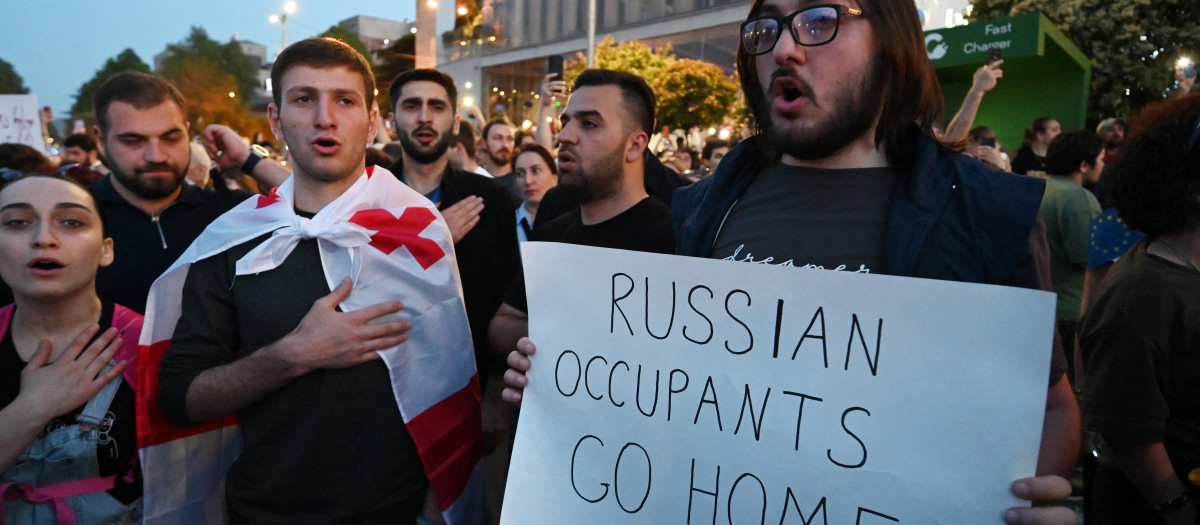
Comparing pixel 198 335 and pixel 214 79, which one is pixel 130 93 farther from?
pixel 214 79

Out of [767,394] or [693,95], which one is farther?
[693,95]

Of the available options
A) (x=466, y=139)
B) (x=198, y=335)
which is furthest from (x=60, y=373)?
(x=466, y=139)

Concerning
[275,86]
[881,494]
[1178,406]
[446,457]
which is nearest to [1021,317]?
[881,494]

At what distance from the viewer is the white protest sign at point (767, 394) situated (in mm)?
1188

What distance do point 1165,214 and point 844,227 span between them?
4.22 ft

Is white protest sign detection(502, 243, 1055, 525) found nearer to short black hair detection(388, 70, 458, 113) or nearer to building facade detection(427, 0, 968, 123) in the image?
short black hair detection(388, 70, 458, 113)

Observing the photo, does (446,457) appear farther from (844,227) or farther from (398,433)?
(844,227)

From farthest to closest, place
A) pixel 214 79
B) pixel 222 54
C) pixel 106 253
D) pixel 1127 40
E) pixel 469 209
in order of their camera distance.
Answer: pixel 222 54, pixel 214 79, pixel 1127 40, pixel 469 209, pixel 106 253

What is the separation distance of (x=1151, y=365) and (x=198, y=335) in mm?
2669

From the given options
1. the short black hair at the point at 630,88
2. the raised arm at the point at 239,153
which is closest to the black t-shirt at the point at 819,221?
the short black hair at the point at 630,88

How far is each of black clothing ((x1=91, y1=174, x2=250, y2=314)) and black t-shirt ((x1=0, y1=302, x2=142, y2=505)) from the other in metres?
0.59

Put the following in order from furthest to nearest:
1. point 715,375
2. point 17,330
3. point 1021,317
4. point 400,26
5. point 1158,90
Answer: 1. point 400,26
2. point 1158,90
3. point 17,330
4. point 715,375
5. point 1021,317

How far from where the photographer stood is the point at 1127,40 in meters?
13.5

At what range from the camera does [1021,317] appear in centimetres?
115
